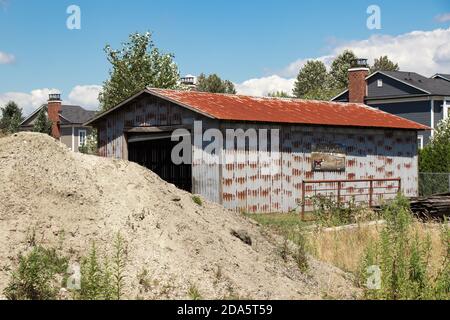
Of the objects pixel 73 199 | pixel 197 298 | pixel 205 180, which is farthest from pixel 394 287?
pixel 205 180

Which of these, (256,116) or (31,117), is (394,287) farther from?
(31,117)

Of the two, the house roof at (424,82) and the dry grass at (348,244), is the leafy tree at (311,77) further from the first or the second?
the dry grass at (348,244)

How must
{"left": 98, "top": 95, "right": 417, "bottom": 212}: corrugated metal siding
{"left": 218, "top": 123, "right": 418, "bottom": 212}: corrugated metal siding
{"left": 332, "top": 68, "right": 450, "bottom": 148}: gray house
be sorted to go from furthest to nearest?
{"left": 332, "top": 68, "right": 450, "bottom": 148}: gray house, {"left": 218, "top": 123, "right": 418, "bottom": 212}: corrugated metal siding, {"left": 98, "top": 95, "right": 417, "bottom": 212}: corrugated metal siding

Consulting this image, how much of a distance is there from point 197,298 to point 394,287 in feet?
8.90

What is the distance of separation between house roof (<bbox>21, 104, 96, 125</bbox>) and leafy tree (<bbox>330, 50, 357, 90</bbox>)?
1374 inches

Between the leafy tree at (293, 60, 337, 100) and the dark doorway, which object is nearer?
the dark doorway

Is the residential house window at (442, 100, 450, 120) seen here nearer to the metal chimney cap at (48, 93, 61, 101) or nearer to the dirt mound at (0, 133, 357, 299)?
the metal chimney cap at (48, 93, 61, 101)

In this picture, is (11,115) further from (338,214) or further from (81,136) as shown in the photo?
(338,214)

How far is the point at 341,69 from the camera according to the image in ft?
291

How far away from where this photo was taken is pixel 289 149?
2373 centimetres

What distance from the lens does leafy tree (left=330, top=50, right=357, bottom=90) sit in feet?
290

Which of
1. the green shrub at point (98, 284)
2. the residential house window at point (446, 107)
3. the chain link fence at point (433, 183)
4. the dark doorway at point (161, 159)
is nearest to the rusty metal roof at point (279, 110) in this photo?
the dark doorway at point (161, 159)

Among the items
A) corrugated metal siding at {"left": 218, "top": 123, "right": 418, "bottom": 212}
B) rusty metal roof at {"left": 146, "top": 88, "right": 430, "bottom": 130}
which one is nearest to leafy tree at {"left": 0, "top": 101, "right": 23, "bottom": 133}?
rusty metal roof at {"left": 146, "top": 88, "right": 430, "bottom": 130}

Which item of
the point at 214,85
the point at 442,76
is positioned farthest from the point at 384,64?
the point at 442,76
